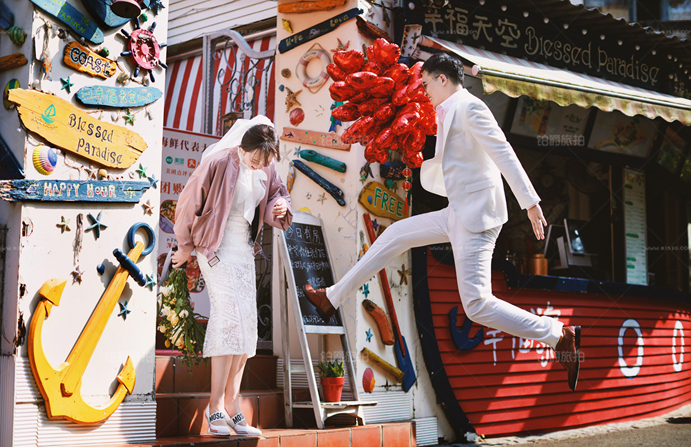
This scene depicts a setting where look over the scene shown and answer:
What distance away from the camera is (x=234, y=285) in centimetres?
458

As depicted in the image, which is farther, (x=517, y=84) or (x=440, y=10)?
(x=440, y=10)

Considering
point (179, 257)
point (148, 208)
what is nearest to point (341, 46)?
point (148, 208)

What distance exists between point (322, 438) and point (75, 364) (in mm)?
1871

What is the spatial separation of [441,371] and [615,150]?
4.43 meters

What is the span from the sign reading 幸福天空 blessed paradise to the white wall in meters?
2.78

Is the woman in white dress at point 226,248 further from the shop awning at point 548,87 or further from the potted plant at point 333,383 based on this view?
the shop awning at point 548,87

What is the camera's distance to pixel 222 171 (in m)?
4.55

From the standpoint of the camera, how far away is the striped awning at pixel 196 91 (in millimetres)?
8617

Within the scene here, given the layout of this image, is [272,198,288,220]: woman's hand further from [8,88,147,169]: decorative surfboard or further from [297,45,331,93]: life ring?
[297,45,331,93]: life ring

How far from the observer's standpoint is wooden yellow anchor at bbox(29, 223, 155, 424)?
4.20 metres

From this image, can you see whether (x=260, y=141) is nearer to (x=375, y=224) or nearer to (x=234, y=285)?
(x=234, y=285)

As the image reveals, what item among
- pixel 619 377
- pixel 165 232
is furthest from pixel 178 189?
pixel 619 377

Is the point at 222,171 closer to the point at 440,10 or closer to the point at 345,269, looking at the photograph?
the point at 345,269

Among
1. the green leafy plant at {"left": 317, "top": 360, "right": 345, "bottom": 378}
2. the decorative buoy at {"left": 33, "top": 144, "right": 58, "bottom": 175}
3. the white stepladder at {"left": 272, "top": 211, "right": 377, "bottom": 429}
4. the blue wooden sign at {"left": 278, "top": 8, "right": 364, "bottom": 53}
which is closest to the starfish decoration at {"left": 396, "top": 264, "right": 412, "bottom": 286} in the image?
the white stepladder at {"left": 272, "top": 211, "right": 377, "bottom": 429}
